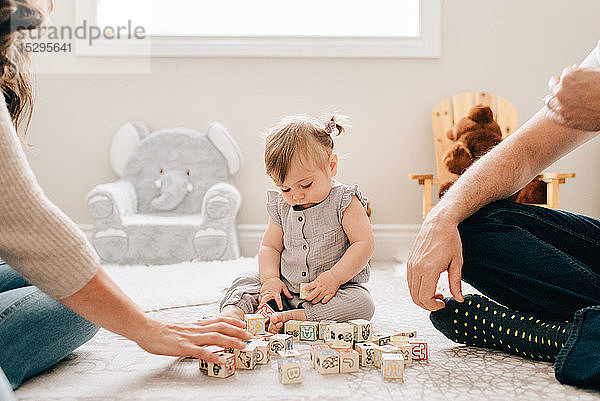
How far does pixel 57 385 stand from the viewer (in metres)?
1.15

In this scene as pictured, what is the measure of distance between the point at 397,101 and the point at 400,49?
0.25 meters

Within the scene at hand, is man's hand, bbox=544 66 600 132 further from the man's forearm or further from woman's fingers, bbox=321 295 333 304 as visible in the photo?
woman's fingers, bbox=321 295 333 304

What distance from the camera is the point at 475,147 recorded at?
2.71 meters

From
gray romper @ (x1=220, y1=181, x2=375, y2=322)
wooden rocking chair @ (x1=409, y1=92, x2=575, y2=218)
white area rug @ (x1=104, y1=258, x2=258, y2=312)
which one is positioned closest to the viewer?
gray romper @ (x1=220, y1=181, x2=375, y2=322)

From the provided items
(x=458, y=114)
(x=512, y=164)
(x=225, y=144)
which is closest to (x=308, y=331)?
(x=512, y=164)

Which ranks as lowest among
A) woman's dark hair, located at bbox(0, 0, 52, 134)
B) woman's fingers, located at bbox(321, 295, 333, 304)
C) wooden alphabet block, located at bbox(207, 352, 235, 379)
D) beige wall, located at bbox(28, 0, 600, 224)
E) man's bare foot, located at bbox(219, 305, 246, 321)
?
wooden alphabet block, located at bbox(207, 352, 235, 379)

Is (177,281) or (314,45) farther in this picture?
(314,45)

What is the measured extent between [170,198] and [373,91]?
1121mm

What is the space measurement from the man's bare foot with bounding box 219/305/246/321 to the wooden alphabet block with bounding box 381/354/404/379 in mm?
467

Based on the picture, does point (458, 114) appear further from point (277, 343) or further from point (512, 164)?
point (277, 343)

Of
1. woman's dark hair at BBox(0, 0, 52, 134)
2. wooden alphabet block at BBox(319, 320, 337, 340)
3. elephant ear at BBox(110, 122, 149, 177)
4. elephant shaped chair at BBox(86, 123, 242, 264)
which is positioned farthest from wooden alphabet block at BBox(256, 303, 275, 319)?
elephant ear at BBox(110, 122, 149, 177)

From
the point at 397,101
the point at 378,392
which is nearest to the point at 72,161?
the point at 397,101

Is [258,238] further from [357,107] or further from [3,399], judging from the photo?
[3,399]

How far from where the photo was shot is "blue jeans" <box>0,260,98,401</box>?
3.55 feet
